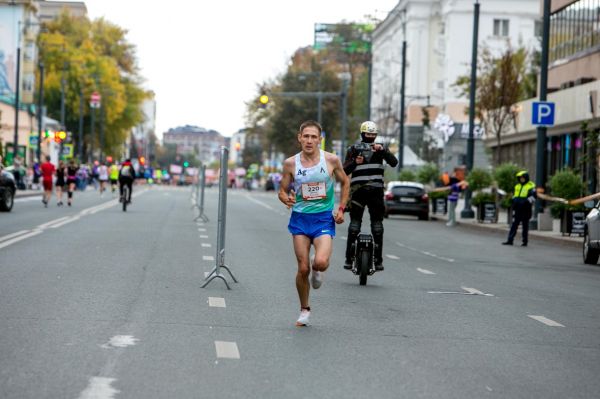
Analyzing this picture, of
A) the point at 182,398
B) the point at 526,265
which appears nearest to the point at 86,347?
the point at 182,398

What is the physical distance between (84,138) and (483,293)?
100727mm

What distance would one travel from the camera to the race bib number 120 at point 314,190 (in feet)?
35.2

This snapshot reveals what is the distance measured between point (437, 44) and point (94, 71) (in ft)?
88.2

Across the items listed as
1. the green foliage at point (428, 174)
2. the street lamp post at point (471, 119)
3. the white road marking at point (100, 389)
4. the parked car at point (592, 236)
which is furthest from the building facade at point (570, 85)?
the white road marking at point (100, 389)

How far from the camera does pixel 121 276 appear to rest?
1494 cm

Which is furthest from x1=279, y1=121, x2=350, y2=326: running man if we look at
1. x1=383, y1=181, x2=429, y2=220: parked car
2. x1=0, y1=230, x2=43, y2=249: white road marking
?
x1=383, y1=181, x2=429, y2=220: parked car

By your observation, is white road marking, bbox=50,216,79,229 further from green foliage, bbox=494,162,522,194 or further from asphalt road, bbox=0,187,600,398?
green foliage, bbox=494,162,522,194

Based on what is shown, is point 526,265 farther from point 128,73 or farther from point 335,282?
point 128,73

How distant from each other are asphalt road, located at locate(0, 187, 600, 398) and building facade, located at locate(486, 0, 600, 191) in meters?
25.9

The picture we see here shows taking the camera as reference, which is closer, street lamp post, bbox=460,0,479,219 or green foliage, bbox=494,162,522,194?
green foliage, bbox=494,162,522,194

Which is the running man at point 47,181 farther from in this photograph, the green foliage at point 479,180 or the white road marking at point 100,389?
the white road marking at point 100,389

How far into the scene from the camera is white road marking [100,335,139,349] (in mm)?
9102

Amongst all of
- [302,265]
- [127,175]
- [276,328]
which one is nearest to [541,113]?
[127,175]

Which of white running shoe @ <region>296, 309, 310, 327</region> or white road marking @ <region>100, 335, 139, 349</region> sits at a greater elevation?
white running shoe @ <region>296, 309, 310, 327</region>
